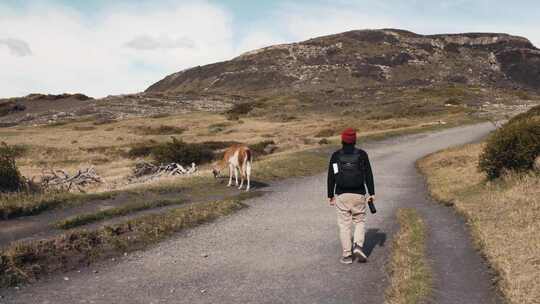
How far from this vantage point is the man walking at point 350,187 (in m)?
10.5

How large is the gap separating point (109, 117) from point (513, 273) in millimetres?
81275

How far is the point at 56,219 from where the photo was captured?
14539mm

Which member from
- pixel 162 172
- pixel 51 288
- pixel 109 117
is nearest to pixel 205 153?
pixel 162 172

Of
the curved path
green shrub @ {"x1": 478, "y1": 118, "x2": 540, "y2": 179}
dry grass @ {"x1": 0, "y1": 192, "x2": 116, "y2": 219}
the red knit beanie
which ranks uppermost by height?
the red knit beanie

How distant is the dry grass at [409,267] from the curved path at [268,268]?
0.21 meters

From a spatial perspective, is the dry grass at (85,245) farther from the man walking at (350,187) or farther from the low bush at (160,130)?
the low bush at (160,130)

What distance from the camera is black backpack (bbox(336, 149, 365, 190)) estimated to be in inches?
414

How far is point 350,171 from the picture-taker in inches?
414

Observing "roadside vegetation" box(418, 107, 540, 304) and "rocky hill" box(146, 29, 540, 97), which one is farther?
"rocky hill" box(146, 29, 540, 97)

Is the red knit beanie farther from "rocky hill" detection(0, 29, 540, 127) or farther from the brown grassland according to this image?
"rocky hill" detection(0, 29, 540, 127)

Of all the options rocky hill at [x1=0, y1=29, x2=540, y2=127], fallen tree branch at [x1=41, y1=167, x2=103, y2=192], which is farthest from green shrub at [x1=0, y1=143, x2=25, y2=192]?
rocky hill at [x1=0, y1=29, x2=540, y2=127]

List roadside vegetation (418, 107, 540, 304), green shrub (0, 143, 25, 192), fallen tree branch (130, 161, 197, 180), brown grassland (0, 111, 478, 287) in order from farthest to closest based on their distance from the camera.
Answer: fallen tree branch (130, 161, 197, 180) < green shrub (0, 143, 25, 192) < brown grassland (0, 111, 478, 287) < roadside vegetation (418, 107, 540, 304)

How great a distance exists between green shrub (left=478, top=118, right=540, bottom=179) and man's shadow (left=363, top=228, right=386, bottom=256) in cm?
751

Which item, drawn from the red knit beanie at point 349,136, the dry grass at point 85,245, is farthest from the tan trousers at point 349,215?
the dry grass at point 85,245
